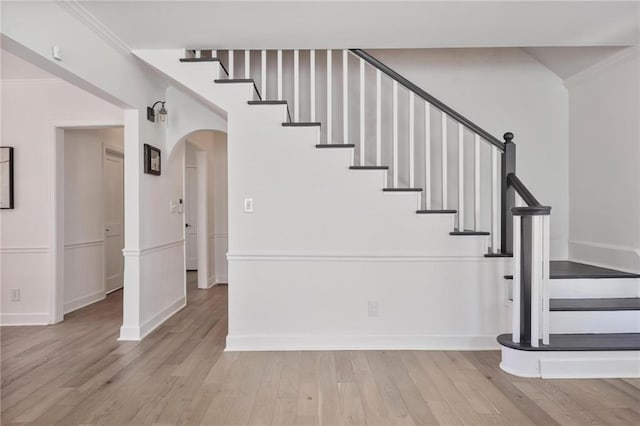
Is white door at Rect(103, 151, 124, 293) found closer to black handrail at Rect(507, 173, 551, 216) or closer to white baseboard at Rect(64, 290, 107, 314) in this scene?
white baseboard at Rect(64, 290, 107, 314)

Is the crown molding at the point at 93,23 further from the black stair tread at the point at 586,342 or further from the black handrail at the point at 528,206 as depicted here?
the black stair tread at the point at 586,342

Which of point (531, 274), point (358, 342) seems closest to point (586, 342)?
point (531, 274)

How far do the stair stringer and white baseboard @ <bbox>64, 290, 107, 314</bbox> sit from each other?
2448 mm

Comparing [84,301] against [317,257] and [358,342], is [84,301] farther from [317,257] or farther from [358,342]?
[358,342]

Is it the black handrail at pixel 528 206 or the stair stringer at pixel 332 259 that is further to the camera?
the stair stringer at pixel 332 259

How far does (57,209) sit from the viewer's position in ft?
13.1

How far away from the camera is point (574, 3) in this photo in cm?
251

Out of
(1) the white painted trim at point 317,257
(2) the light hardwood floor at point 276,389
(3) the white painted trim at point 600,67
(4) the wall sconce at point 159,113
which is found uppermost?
(3) the white painted trim at point 600,67

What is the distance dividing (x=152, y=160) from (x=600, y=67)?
4.30 meters

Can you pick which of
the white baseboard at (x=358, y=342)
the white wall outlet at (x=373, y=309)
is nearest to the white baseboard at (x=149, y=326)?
the white baseboard at (x=358, y=342)

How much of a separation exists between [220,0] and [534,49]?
312 centimetres

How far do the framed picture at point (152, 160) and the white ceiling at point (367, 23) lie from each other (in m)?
0.91

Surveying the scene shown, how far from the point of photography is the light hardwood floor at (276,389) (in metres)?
2.11

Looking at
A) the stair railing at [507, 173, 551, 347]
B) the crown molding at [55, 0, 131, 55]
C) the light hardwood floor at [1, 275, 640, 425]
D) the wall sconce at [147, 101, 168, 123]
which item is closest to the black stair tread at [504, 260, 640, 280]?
the stair railing at [507, 173, 551, 347]
